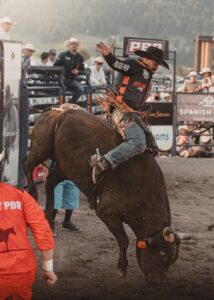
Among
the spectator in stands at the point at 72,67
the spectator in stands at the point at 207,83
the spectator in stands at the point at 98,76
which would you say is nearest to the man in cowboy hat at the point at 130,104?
the spectator in stands at the point at 72,67

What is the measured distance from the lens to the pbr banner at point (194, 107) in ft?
52.2

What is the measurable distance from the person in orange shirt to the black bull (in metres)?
2.20

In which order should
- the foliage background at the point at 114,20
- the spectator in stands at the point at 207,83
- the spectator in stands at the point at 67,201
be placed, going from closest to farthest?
the spectator in stands at the point at 67,201 → the spectator in stands at the point at 207,83 → the foliage background at the point at 114,20

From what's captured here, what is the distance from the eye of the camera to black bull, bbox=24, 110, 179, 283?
6.20m

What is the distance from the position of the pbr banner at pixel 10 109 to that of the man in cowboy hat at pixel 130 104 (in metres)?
2.55

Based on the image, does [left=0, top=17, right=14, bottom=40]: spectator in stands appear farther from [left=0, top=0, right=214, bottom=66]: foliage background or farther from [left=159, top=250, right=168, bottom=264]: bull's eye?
[left=0, top=0, right=214, bottom=66]: foliage background

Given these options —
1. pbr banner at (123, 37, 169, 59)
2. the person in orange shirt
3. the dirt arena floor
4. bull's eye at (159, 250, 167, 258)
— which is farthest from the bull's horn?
pbr banner at (123, 37, 169, 59)

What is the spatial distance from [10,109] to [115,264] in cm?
332

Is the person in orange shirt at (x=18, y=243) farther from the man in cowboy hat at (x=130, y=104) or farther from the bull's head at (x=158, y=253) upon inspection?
the man in cowboy hat at (x=130, y=104)

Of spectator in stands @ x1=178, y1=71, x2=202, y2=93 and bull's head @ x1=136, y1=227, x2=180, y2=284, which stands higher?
spectator in stands @ x1=178, y1=71, x2=202, y2=93

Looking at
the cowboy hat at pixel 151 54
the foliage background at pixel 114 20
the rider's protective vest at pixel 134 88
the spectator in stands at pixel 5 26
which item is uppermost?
the foliage background at pixel 114 20

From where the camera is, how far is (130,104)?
271 inches

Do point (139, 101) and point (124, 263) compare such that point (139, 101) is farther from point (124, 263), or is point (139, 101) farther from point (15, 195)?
point (15, 195)

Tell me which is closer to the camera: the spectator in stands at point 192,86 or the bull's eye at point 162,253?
the bull's eye at point 162,253
